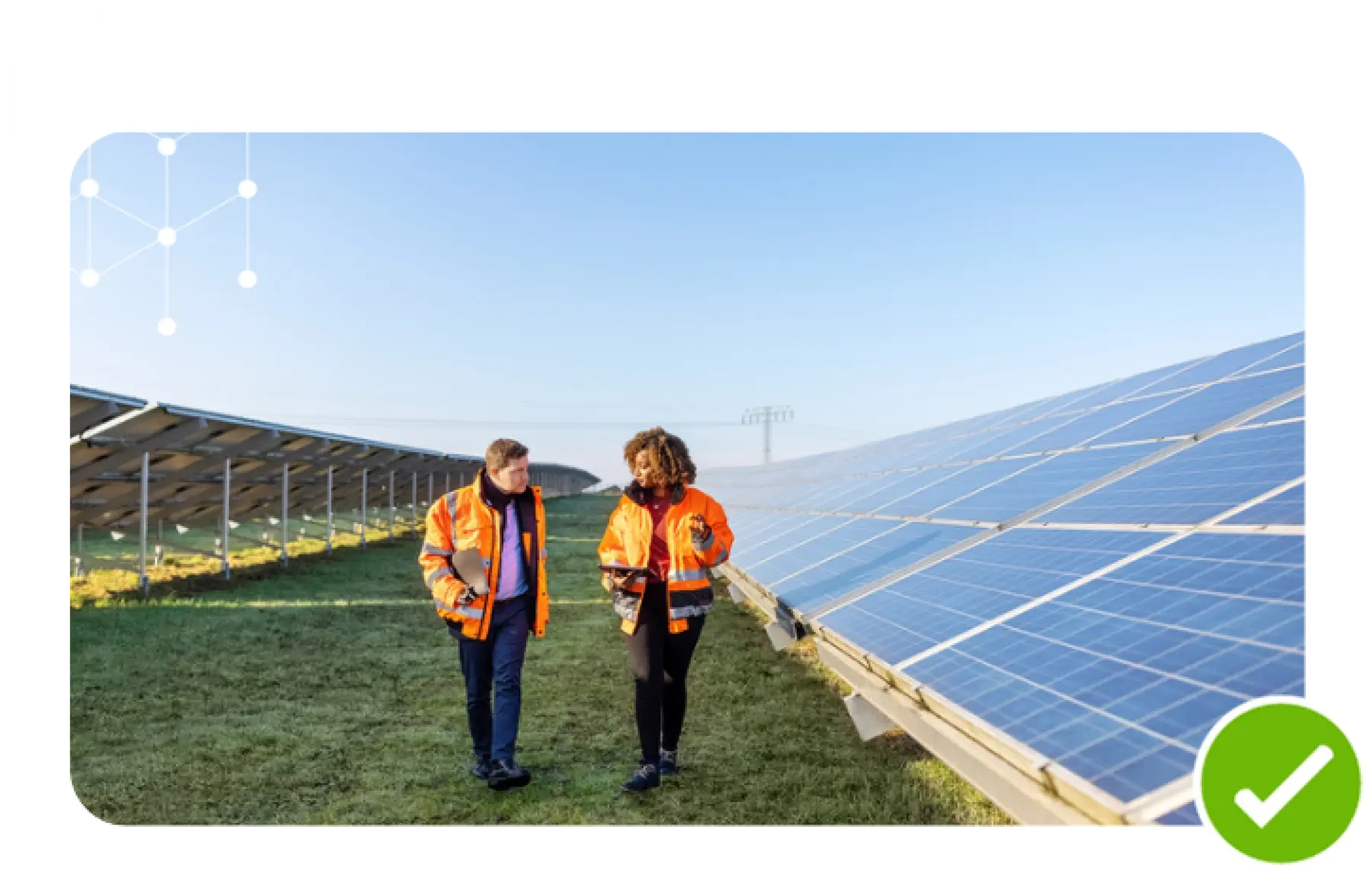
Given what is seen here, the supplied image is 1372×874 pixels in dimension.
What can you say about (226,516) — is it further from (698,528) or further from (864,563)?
(698,528)

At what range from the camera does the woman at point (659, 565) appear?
534 centimetres

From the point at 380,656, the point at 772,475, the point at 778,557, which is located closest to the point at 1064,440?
the point at 778,557

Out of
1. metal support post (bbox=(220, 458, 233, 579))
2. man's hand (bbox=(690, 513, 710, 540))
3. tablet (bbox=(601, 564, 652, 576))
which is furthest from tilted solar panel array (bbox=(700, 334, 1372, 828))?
metal support post (bbox=(220, 458, 233, 579))

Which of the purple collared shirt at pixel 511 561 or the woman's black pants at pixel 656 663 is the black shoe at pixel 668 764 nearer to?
the woman's black pants at pixel 656 663

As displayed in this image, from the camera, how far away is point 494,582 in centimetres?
555

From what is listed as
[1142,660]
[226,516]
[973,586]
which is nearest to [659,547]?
[973,586]

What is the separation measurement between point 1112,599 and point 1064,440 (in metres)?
5.21

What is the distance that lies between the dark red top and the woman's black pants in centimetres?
9

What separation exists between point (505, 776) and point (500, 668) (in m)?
0.71

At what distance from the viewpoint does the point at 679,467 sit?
5.45 metres

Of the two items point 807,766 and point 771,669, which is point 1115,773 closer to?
point 807,766

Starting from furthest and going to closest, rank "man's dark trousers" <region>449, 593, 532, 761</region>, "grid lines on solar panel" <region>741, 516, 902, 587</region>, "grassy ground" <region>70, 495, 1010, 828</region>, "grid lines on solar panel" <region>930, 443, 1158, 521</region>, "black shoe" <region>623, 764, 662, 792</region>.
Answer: "grid lines on solar panel" <region>741, 516, 902, 587</region>, "grid lines on solar panel" <region>930, 443, 1158, 521</region>, "man's dark trousers" <region>449, 593, 532, 761</region>, "black shoe" <region>623, 764, 662, 792</region>, "grassy ground" <region>70, 495, 1010, 828</region>

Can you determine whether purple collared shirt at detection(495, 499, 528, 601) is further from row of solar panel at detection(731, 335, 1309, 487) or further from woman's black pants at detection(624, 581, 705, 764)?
row of solar panel at detection(731, 335, 1309, 487)

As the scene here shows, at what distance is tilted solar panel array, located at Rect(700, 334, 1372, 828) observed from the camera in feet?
11.0
